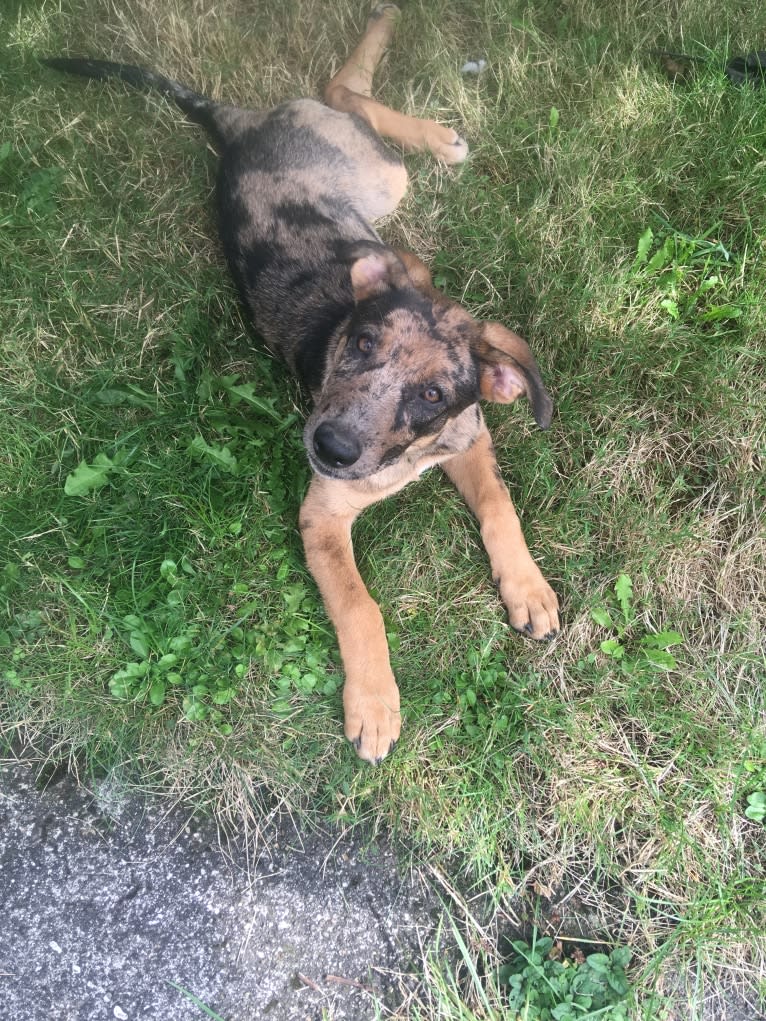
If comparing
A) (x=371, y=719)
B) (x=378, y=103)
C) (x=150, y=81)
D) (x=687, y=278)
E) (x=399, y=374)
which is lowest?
(x=371, y=719)

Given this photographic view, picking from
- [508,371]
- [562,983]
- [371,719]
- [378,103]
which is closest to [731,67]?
[378,103]

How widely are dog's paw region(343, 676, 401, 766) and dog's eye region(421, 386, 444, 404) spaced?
60.1 inches

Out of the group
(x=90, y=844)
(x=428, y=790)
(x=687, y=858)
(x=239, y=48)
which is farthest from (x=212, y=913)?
(x=239, y=48)

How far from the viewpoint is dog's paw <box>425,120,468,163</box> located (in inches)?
191

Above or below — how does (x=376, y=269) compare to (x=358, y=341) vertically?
above

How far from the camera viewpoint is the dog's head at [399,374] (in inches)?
123

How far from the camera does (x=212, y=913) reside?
3.49 metres

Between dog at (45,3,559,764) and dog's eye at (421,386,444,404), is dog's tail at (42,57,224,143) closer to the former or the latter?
dog at (45,3,559,764)

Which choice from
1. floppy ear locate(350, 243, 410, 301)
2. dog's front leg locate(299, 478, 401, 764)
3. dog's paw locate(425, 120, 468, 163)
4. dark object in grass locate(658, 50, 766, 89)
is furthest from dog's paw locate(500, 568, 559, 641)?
dark object in grass locate(658, 50, 766, 89)

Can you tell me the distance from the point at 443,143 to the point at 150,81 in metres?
2.10

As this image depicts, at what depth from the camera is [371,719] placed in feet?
11.8

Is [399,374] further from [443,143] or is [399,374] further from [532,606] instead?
[443,143]

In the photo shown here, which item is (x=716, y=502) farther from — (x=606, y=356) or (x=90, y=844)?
(x=90, y=844)

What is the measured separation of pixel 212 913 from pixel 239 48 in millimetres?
5808
